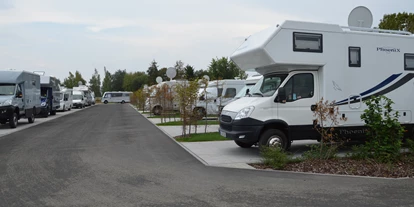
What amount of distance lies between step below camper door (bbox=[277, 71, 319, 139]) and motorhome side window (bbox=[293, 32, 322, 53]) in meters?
0.67

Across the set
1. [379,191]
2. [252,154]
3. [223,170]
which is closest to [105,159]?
[223,170]

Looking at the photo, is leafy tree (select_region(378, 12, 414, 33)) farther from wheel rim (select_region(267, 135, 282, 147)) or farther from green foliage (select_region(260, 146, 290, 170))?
green foliage (select_region(260, 146, 290, 170))

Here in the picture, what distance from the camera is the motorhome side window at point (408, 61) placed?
11.1m

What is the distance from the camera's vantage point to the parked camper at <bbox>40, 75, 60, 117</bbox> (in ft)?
95.4

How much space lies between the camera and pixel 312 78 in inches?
407

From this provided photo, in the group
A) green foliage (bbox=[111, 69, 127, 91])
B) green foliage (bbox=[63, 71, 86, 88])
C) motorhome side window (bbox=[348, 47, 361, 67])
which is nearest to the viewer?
motorhome side window (bbox=[348, 47, 361, 67])

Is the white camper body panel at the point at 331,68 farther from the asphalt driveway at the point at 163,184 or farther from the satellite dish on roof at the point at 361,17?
the asphalt driveway at the point at 163,184

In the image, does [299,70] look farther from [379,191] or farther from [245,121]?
[379,191]

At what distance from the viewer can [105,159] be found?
9.70 metres

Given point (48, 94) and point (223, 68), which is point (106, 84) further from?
point (48, 94)

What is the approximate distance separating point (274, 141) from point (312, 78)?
2118 mm

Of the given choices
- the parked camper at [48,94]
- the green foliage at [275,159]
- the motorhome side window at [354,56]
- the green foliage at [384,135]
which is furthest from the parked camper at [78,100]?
the green foliage at [384,135]

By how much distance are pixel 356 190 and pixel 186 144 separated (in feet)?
21.9

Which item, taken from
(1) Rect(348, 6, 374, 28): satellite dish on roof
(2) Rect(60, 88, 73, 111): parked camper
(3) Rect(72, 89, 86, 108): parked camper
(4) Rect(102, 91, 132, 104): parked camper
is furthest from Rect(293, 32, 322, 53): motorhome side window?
(4) Rect(102, 91, 132, 104): parked camper
